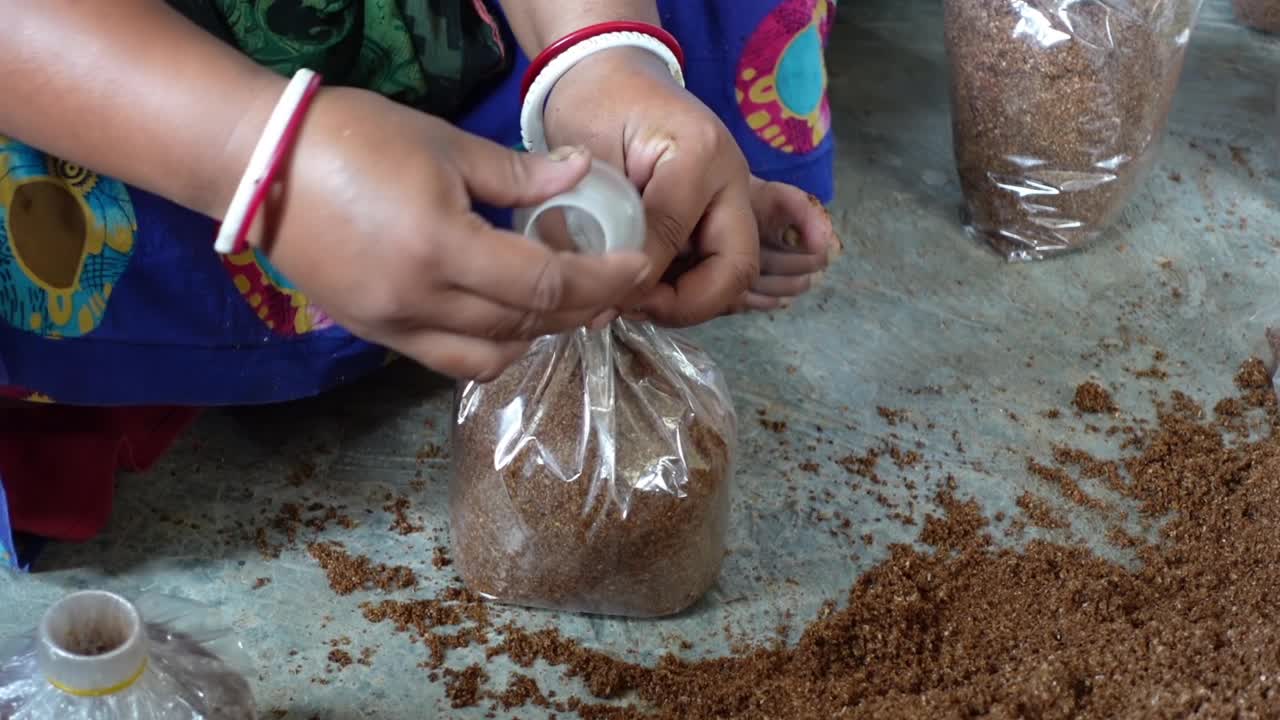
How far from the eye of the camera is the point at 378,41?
1.20 m

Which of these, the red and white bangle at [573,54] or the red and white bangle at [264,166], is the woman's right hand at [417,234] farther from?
the red and white bangle at [573,54]

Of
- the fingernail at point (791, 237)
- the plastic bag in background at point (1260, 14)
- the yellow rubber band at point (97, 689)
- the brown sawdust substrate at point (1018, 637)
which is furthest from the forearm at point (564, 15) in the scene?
the plastic bag in background at point (1260, 14)

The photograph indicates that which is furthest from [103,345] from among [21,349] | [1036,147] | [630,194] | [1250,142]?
[1250,142]

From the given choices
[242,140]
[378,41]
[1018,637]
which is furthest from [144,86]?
[1018,637]

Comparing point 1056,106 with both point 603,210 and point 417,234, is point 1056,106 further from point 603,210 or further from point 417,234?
point 417,234

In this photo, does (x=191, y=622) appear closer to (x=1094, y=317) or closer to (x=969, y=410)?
(x=969, y=410)

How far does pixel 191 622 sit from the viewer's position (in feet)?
3.26

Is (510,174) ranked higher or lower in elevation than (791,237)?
higher

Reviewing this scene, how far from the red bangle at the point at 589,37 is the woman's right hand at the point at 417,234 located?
296 millimetres

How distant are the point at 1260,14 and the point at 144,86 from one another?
79.5 inches

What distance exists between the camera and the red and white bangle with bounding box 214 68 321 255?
2.62ft

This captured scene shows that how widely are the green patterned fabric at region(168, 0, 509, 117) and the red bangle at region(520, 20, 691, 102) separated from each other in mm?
A: 115

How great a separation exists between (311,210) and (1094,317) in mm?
1100

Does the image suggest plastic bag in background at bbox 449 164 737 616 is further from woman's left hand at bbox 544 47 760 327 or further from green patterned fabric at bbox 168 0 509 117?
green patterned fabric at bbox 168 0 509 117
